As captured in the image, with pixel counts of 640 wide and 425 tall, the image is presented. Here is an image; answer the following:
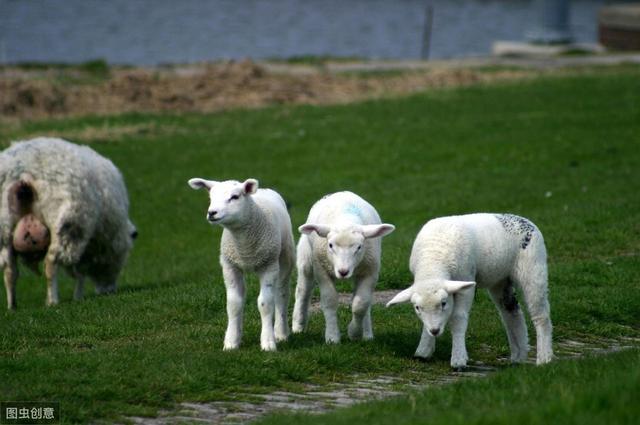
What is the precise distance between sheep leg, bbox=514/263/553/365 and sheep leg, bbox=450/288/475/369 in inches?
23.0

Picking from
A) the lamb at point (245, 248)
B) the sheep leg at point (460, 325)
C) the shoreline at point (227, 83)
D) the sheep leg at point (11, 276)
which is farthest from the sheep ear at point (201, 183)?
the shoreline at point (227, 83)

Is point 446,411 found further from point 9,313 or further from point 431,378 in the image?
point 9,313

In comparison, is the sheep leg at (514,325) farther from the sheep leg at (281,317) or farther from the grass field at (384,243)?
the sheep leg at (281,317)

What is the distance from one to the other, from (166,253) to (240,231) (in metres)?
8.55

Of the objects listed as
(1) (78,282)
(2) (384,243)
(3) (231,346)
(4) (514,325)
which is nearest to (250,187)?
(3) (231,346)

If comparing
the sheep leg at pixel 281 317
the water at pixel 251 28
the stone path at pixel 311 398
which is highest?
the water at pixel 251 28

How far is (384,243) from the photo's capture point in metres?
15.3

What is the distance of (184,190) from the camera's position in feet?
69.8

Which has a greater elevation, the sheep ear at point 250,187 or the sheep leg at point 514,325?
the sheep ear at point 250,187

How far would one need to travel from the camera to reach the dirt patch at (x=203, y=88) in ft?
91.6

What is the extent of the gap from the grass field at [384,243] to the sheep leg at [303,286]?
231 mm

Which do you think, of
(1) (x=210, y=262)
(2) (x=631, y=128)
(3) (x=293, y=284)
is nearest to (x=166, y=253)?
(1) (x=210, y=262)

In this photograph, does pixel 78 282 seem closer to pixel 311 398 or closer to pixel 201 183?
pixel 201 183

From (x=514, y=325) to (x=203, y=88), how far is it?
21509mm
